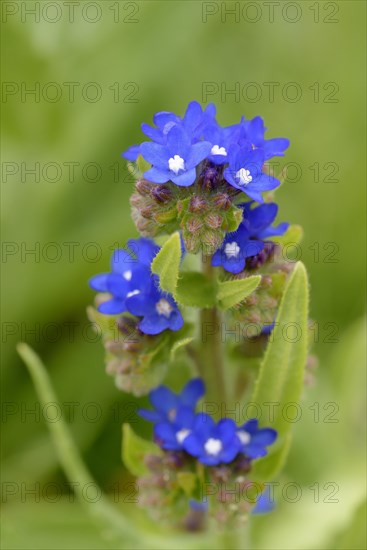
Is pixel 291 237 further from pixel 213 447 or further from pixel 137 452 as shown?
pixel 137 452

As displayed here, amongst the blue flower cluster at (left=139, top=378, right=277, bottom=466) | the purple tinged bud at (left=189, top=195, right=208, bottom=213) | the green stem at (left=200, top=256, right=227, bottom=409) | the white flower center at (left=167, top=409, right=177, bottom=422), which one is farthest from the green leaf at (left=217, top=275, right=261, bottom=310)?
the white flower center at (left=167, top=409, right=177, bottom=422)

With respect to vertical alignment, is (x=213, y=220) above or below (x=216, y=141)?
below

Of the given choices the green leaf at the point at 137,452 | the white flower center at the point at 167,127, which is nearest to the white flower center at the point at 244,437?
the green leaf at the point at 137,452

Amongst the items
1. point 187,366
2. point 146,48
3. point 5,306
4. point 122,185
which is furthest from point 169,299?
point 146,48

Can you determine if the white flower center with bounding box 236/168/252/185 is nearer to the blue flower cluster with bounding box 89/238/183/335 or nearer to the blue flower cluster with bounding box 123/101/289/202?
the blue flower cluster with bounding box 123/101/289/202

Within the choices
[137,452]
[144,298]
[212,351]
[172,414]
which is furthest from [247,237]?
[137,452]

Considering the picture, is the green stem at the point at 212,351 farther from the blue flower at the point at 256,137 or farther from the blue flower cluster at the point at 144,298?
the blue flower at the point at 256,137
